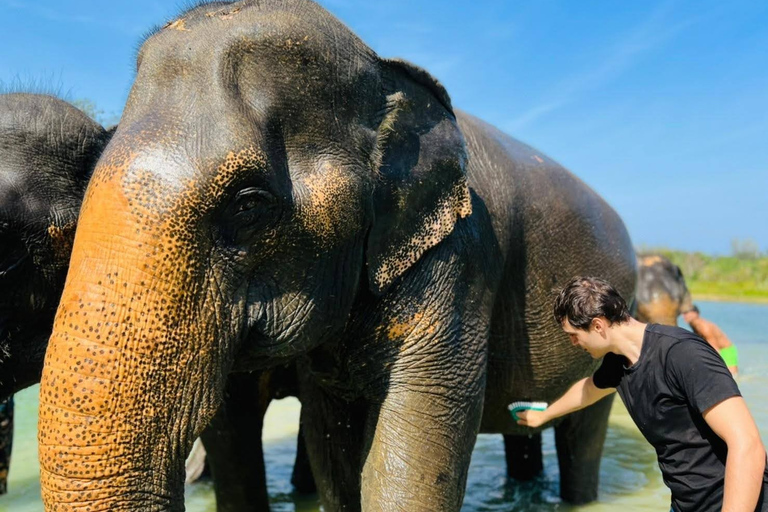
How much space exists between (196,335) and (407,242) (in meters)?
0.94

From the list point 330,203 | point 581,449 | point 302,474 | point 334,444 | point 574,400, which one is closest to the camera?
point 330,203

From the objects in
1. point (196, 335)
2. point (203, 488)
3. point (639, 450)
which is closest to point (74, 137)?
point (196, 335)

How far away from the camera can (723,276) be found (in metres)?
43.6

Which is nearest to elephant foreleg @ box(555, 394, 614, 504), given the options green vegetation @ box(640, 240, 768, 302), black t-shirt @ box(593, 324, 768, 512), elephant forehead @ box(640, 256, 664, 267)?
black t-shirt @ box(593, 324, 768, 512)

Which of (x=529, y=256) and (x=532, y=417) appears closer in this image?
(x=532, y=417)

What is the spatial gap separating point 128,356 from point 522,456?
15.2 feet

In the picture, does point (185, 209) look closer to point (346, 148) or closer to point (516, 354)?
point (346, 148)

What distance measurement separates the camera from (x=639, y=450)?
7254mm

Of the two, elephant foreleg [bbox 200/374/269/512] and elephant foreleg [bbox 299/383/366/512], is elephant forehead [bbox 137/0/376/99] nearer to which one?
elephant foreleg [bbox 299/383/366/512]

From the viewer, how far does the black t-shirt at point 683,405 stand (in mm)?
2346

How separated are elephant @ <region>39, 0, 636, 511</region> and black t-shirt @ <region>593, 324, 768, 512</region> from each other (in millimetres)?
742

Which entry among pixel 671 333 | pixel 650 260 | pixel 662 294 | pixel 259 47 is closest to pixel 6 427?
pixel 259 47

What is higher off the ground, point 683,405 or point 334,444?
point 683,405

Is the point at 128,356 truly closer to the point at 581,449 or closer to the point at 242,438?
the point at 242,438
